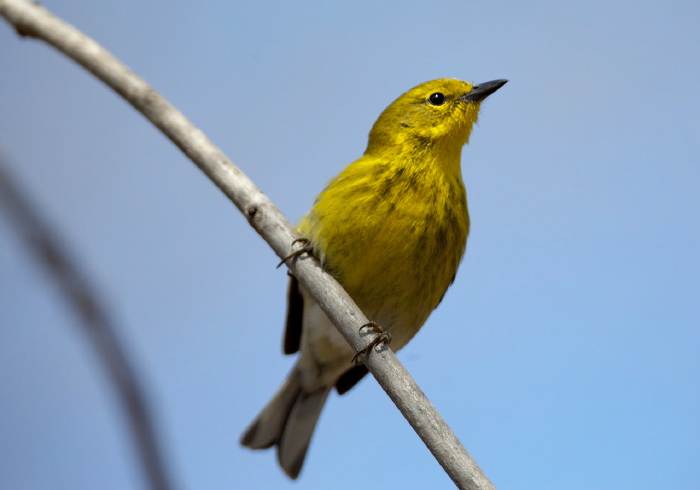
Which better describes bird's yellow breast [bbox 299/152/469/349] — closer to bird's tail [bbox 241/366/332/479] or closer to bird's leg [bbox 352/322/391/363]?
bird's leg [bbox 352/322/391/363]

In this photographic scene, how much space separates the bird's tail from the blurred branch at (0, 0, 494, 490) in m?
2.14

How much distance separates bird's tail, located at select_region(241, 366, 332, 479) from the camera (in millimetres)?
4938

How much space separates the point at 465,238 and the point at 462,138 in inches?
27.1

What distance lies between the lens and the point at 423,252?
3871 mm

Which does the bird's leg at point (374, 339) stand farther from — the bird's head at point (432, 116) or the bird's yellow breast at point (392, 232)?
the bird's head at point (432, 116)

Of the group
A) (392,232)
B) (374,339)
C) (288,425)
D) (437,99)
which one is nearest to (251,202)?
(374,339)

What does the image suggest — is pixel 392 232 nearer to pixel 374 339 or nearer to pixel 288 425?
pixel 374 339

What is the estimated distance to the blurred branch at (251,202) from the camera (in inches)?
100

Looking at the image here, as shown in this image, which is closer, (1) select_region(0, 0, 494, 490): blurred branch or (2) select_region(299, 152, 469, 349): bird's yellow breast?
(1) select_region(0, 0, 494, 490): blurred branch

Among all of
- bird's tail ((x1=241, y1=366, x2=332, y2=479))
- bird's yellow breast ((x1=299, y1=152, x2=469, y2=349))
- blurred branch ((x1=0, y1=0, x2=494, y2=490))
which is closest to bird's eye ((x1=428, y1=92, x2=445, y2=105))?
bird's yellow breast ((x1=299, y1=152, x2=469, y2=349))

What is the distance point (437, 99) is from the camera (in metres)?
4.54

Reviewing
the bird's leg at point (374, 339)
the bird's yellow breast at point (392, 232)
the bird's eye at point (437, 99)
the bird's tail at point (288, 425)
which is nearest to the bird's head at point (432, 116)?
the bird's eye at point (437, 99)

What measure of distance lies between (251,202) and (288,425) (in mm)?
2563

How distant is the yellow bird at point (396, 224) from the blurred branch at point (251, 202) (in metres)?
0.83
